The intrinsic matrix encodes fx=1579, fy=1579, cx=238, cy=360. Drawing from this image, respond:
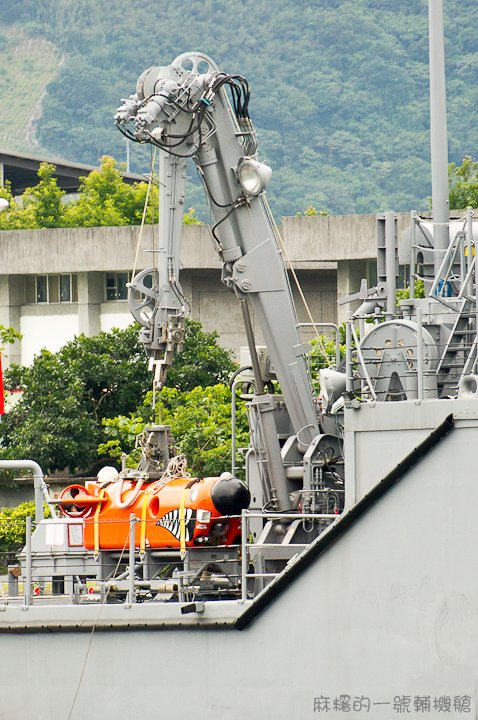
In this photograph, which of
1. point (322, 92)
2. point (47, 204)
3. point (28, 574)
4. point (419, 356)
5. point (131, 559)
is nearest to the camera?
point (419, 356)

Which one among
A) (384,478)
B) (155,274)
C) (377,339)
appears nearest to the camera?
(384,478)

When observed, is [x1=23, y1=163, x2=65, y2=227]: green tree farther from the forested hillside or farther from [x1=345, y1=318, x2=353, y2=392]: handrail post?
the forested hillside

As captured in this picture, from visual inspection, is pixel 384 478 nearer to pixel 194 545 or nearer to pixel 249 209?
pixel 194 545

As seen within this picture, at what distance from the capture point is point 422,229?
57.6ft

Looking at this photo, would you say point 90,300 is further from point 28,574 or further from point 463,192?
point 28,574

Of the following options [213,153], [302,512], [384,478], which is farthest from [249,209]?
[384,478]

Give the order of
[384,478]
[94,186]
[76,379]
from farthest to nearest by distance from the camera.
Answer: [94,186] < [76,379] < [384,478]

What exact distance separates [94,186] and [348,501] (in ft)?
201

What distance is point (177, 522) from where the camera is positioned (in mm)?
17234

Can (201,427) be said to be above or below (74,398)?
below

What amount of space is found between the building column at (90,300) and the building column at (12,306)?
262cm

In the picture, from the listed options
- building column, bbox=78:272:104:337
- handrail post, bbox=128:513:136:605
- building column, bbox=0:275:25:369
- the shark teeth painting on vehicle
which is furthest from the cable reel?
building column, bbox=0:275:25:369

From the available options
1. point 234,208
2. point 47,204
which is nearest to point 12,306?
point 47,204

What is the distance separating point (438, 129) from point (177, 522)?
5.30 m
